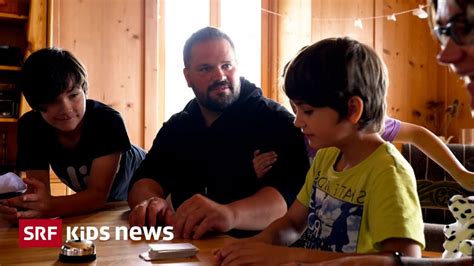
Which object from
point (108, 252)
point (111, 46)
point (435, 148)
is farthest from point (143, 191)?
point (111, 46)

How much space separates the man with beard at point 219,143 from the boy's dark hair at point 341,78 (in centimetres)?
35

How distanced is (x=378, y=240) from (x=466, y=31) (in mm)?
478

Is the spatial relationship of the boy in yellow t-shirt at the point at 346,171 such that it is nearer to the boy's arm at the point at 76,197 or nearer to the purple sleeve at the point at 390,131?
the boy's arm at the point at 76,197

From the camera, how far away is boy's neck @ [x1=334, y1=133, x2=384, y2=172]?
1158 millimetres

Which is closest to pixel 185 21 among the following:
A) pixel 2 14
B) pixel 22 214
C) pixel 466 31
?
pixel 2 14

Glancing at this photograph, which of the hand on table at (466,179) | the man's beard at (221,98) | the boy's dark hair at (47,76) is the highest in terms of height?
the boy's dark hair at (47,76)

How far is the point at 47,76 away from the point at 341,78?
90cm

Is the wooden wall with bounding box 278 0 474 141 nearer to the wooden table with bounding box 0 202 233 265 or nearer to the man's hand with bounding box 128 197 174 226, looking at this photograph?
the man's hand with bounding box 128 197 174 226

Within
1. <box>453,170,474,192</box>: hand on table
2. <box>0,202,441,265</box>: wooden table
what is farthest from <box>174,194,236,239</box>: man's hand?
<box>453,170,474,192</box>: hand on table

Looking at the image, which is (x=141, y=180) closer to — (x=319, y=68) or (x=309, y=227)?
(x=309, y=227)

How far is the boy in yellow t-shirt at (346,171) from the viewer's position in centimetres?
100

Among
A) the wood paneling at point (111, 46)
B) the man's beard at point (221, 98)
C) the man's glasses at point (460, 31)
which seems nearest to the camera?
the man's glasses at point (460, 31)

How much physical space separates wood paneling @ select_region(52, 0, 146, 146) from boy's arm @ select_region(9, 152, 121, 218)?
187 cm

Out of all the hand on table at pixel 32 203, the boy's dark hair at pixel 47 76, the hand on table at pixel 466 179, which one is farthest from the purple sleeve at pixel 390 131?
the hand on table at pixel 32 203
